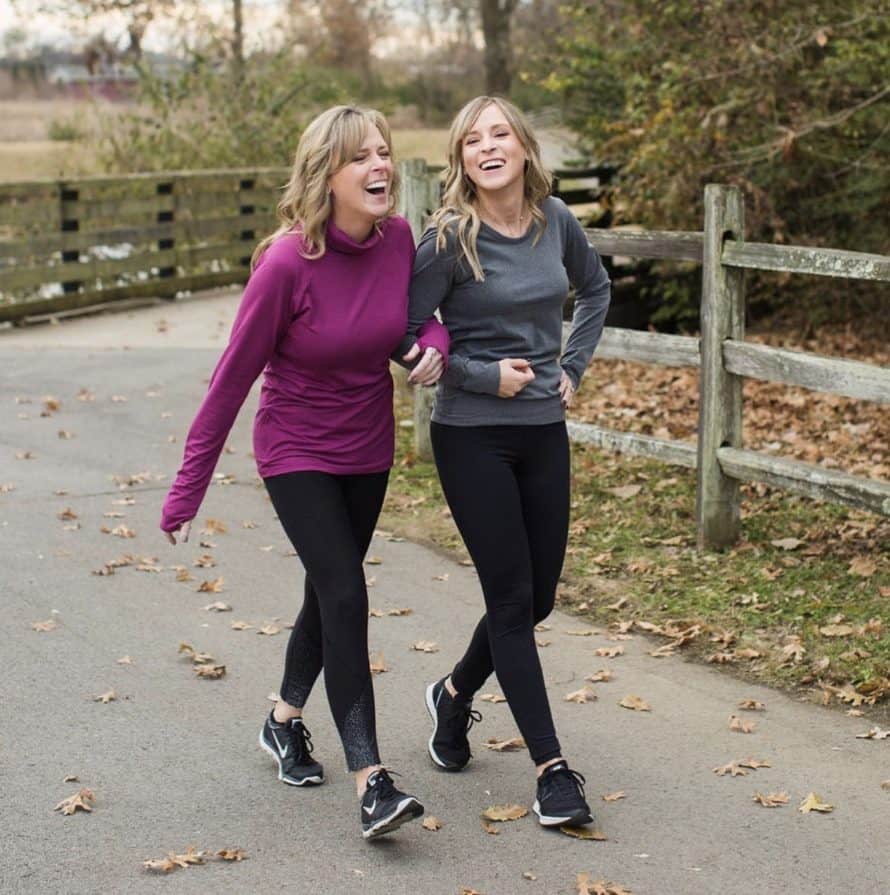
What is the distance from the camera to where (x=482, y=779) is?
4.97 m

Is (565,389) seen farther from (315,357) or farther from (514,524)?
(315,357)

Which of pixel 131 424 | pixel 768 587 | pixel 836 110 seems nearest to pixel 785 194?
pixel 836 110

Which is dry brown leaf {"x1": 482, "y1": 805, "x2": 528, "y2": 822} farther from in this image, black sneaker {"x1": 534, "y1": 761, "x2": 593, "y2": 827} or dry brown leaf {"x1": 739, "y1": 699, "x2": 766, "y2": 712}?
dry brown leaf {"x1": 739, "y1": 699, "x2": 766, "y2": 712}

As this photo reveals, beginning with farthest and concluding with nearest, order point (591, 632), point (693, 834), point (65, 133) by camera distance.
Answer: point (65, 133)
point (591, 632)
point (693, 834)

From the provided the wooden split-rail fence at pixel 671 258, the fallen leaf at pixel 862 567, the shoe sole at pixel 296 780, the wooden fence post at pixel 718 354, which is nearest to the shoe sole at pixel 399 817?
the shoe sole at pixel 296 780

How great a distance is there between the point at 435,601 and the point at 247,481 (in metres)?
2.70

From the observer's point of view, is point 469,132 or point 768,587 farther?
Answer: point 768,587

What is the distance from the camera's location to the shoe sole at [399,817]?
14.2 ft

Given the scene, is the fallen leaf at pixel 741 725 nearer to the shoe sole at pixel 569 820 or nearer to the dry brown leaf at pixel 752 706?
the dry brown leaf at pixel 752 706

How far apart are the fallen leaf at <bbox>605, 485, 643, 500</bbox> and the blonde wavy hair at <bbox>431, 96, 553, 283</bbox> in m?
4.24

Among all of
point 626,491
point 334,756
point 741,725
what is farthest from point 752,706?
point 626,491

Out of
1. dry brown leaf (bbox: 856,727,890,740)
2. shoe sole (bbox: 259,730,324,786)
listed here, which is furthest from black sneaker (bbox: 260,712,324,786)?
dry brown leaf (bbox: 856,727,890,740)

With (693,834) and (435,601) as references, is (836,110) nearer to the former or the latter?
(435,601)

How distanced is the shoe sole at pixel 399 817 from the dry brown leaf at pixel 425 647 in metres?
1.98
